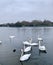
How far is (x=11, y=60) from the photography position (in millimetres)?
20812

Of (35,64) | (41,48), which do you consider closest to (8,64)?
(35,64)

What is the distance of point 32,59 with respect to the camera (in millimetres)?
21156

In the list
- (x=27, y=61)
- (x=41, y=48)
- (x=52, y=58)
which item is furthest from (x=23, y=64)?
(x=41, y=48)

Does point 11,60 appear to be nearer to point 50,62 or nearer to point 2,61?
point 2,61

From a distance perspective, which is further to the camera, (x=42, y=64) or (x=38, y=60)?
(x=38, y=60)

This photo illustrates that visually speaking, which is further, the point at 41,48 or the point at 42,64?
the point at 41,48

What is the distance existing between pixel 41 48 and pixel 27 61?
676 cm

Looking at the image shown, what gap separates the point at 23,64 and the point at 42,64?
1.99 metres

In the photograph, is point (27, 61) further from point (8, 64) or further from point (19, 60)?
point (8, 64)

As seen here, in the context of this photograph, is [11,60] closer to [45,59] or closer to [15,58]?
[15,58]

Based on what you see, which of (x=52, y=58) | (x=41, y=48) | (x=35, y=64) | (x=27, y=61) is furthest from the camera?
(x=41, y=48)

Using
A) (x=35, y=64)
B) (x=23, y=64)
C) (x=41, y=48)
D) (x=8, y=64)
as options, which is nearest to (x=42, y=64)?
(x=35, y=64)

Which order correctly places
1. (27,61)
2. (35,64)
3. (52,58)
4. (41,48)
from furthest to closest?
(41,48) < (52,58) < (27,61) < (35,64)

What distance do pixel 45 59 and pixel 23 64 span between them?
312 cm
